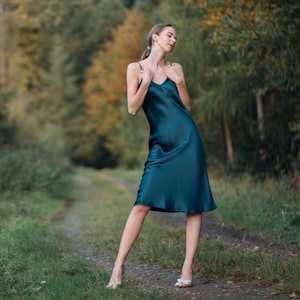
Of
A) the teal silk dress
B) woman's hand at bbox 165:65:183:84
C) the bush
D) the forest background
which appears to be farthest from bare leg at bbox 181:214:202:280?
the bush

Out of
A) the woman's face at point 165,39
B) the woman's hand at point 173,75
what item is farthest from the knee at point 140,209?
the woman's face at point 165,39

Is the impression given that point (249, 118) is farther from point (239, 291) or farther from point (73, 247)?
point (239, 291)

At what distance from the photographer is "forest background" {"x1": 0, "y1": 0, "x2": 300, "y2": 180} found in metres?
10.2

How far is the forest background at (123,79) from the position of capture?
1023 centimetres

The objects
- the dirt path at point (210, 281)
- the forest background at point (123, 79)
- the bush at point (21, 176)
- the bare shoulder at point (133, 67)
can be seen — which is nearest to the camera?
the dirt path at point (210, 281)

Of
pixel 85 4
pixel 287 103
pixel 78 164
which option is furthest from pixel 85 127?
pixel 287 103

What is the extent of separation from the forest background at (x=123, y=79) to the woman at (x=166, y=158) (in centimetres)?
437

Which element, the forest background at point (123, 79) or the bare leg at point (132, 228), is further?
the forest background at point (123, 79)

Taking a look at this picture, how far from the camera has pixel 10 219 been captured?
10680mm

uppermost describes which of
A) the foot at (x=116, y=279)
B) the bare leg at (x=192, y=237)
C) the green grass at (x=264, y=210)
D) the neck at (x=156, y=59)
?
the neck at (x=156, y=59)

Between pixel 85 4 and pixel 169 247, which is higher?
pixel 85 4

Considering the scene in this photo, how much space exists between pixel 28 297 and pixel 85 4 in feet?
146

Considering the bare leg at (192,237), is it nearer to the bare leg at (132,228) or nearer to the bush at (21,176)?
the bare leg at (132,228)

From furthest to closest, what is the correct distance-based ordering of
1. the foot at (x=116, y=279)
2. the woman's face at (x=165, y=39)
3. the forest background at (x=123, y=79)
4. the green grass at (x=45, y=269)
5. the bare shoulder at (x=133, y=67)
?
the forest background at (x=123, y=79) → the woman's face at (x=165, y=39) → the bare shoulder at (x=133, y=67) → the foot at (x=116, y=279) → the green grass at (x=45, y=269)
